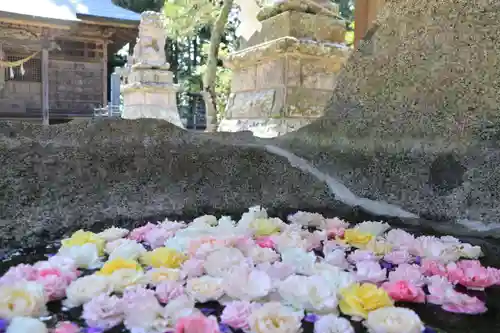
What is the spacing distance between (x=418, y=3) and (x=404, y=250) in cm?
81

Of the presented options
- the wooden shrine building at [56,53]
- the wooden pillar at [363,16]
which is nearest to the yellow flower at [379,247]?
the wooden pillar at [363,16]

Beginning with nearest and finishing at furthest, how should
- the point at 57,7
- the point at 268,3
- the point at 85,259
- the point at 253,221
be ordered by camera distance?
the point at 85,259, the point at 253,221, the point at 268,3, the point at 57,7

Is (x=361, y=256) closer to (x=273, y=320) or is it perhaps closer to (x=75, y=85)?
(x=273, y=320)

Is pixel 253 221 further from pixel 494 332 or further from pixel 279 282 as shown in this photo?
pixel 494 332

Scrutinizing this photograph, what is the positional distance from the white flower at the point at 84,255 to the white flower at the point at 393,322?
0.46m

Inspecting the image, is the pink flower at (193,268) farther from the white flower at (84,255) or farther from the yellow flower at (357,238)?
the yellow flower at (357,238)

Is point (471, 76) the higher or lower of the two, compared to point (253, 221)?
higher

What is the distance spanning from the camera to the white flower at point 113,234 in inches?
34.2

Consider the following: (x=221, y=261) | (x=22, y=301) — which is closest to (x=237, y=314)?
(x=221, y=261)

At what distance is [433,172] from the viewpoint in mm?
1139

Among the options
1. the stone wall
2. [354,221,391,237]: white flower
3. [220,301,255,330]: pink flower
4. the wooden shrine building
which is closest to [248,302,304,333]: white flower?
[220,301,255,330]: pink flower

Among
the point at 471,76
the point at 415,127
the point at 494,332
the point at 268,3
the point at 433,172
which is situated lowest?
the point at 494,332

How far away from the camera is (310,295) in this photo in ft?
1.89

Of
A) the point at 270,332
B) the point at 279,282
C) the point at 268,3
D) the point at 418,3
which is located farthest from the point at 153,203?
the point at 268,3
